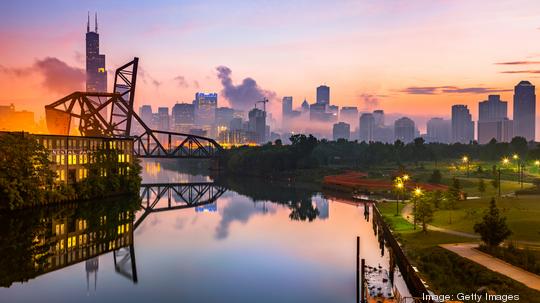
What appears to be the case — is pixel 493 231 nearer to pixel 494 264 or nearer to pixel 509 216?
pixel 494 264

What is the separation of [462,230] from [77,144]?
53.1m

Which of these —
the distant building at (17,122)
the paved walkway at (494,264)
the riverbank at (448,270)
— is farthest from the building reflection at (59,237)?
the distant building at (17,122)

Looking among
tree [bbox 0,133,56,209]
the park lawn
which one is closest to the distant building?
tree [bbox 0,133,56,209]

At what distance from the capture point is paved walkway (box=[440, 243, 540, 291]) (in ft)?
77.9

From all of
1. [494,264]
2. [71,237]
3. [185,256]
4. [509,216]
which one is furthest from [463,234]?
[71,237]

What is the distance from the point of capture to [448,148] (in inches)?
5792

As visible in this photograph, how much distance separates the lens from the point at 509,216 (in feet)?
136

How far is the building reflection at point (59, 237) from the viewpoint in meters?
34.2

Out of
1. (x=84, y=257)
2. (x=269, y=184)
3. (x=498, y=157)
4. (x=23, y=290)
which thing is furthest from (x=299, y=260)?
(x=498, y=157)

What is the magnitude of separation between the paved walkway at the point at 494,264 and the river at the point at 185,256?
4.17 meters

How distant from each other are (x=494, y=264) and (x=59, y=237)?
112 feet

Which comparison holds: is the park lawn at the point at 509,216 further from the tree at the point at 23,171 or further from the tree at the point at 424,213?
the tree at the point at 23,171

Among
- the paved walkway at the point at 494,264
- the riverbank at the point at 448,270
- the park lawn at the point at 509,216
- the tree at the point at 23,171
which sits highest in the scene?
the tree at the point at 23,171

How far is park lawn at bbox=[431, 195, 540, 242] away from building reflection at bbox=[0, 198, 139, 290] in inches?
1068
